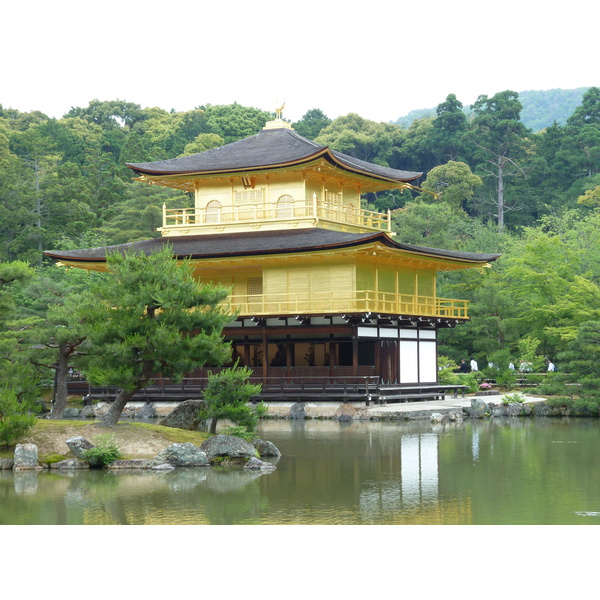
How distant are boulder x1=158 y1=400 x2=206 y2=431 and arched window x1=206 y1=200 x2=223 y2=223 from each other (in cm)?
2091

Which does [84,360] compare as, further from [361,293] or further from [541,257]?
[541,257]

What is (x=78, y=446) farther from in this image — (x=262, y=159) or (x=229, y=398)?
(x=262, y=159)

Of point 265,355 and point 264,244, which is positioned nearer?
point 265,355

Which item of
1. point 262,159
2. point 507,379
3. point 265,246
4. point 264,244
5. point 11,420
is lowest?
point 11,420

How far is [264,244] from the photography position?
40031 millimetres

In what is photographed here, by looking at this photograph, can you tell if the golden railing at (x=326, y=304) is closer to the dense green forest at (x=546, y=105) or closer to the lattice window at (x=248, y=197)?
the lattice window at (x=248, y=197)

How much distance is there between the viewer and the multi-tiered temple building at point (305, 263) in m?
38.9

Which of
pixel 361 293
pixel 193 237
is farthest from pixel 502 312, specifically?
pixel 193 237

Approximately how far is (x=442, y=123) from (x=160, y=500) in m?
85.6

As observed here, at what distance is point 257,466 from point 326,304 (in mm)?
18702

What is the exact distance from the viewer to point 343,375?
129 ft

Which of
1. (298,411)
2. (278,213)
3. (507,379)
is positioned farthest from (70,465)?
(507,379)

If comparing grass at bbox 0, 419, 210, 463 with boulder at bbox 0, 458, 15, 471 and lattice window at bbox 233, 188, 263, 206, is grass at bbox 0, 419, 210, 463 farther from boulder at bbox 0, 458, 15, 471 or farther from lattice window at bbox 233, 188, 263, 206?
lattice window at bbox 233, 188, 263, 206

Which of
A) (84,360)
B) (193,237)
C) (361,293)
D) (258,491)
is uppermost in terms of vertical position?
(193,237)
